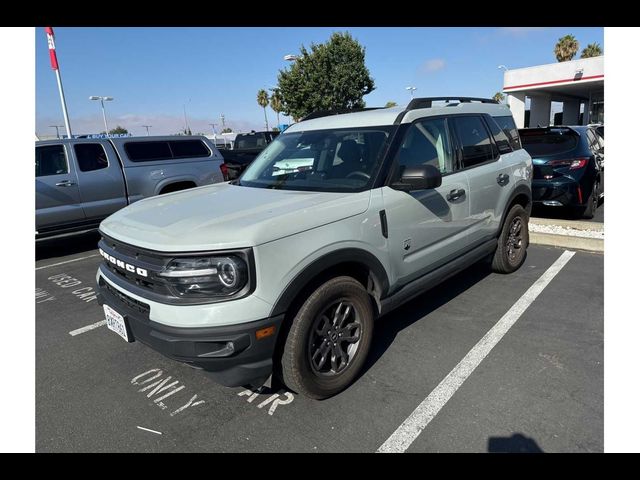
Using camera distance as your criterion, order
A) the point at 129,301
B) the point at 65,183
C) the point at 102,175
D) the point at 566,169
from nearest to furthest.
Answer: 1. the point at 129,301
2. the point at 566,169
3. the point at 65,183
4. the point at 102,175

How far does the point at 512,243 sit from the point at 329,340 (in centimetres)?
320

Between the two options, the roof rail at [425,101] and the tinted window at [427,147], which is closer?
the tinted window at [427,147]

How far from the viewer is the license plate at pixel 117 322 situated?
8.38 feet

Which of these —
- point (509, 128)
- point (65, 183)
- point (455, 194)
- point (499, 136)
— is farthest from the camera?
point (65, 183)

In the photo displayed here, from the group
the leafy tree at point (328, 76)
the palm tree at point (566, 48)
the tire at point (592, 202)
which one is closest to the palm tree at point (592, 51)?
the palm tree at point (566, 48)

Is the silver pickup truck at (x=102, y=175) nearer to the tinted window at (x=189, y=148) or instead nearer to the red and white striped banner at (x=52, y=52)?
the tinted window at (x=189, y=148)

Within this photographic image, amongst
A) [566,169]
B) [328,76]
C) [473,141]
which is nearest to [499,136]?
[473,141]

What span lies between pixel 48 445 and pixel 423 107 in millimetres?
3649

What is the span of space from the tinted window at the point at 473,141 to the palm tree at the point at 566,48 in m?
42.8

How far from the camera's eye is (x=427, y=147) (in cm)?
346

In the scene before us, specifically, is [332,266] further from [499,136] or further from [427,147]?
[499,136]

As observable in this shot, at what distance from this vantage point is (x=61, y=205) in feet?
22.2
